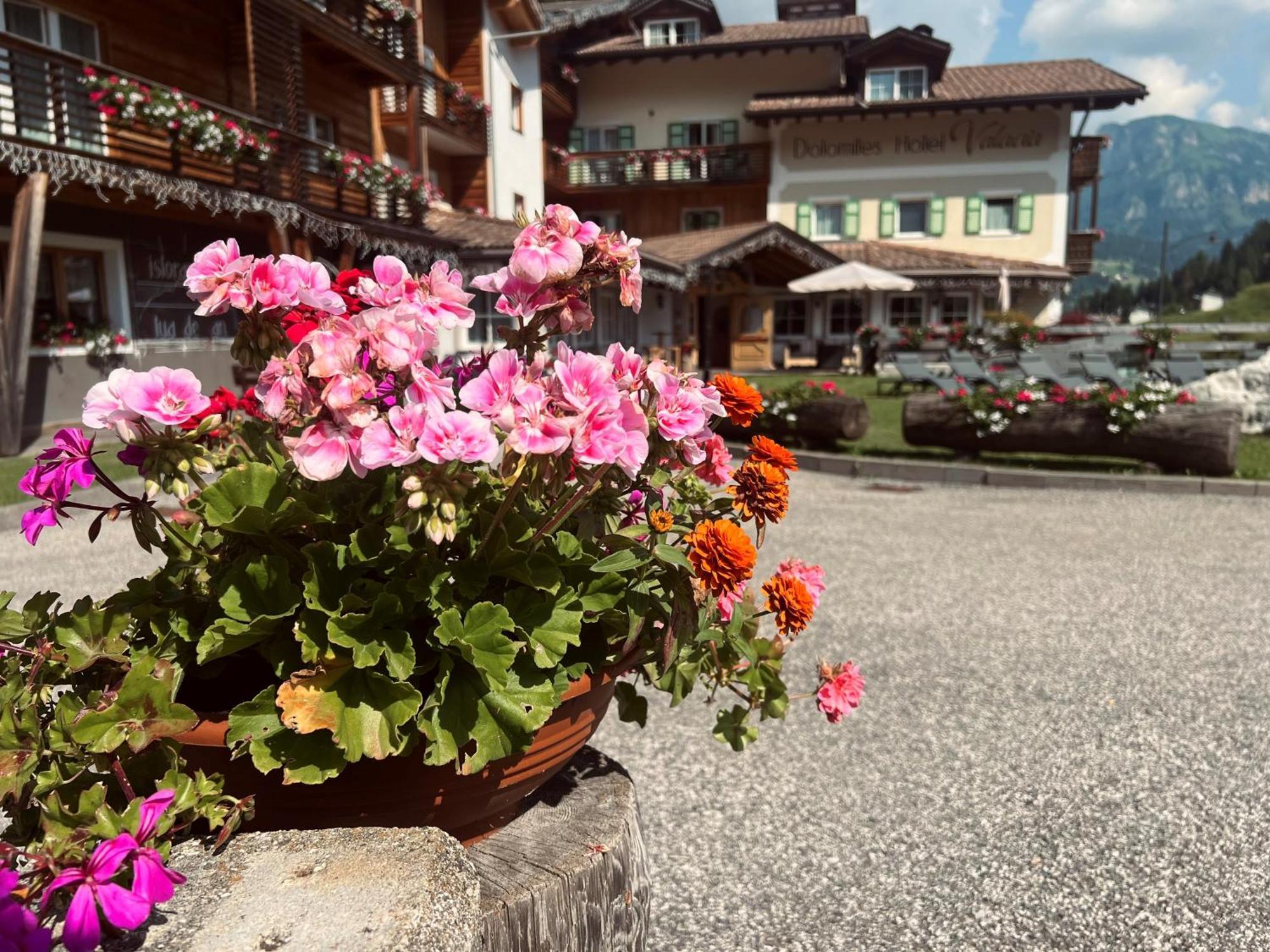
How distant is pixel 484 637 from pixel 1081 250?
3189cm

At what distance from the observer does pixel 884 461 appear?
9531mm

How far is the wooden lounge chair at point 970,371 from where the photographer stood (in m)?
14.2

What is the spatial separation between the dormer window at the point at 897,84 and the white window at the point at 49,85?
905 inches

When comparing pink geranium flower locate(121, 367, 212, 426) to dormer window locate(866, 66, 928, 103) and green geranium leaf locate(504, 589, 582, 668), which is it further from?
dormer window locate(866, 66, 928, 103)

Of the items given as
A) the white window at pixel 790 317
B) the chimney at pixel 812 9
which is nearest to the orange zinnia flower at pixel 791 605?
the white window at pixel 790 317

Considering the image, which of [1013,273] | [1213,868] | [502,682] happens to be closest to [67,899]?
[502,682]

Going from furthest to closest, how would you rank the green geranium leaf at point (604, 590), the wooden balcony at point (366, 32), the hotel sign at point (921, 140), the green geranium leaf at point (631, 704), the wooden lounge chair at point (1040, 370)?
the hotel sign at point (921, 140) → the wooden balcony at point (366, 32) → the wooden lounge chair at point (1040, 370) → the green geranium leaf at point (631, 704) → the green geranium leaf at point (604, 590)

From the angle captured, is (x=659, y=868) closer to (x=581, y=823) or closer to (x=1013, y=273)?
(x=581, y=823)

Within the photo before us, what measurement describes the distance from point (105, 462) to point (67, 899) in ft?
26.8

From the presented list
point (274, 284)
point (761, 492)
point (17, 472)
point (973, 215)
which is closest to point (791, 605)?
point (761, 492)

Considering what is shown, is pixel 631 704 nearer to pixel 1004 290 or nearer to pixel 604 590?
pixel 604 590

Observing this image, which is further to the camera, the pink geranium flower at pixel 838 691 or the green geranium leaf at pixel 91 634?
the pink geranium flower at pixel 838 691

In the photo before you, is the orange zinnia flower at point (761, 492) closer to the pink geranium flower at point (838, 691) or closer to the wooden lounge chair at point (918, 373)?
the pink geranium flower at point (838, 691)

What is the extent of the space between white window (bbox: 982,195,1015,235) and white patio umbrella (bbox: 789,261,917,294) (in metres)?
8.70
